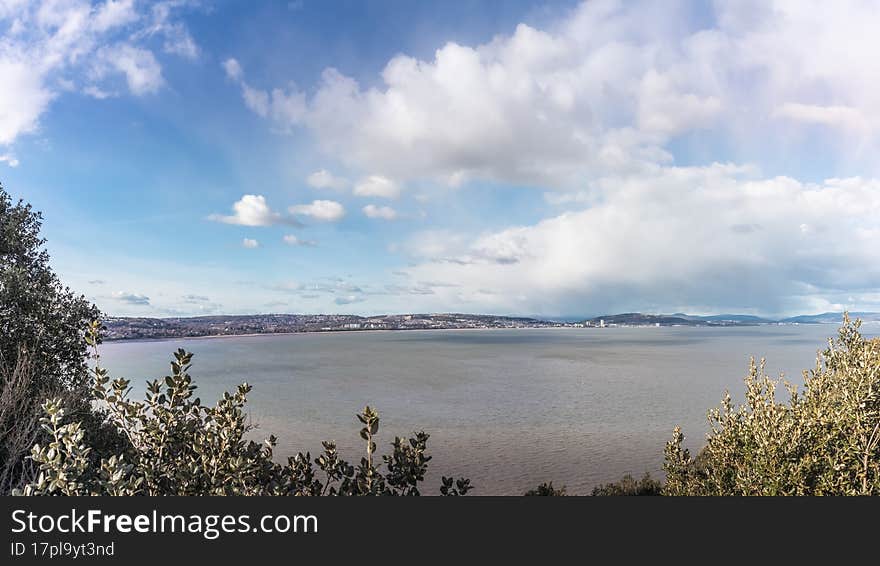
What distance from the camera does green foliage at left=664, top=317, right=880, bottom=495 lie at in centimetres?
730

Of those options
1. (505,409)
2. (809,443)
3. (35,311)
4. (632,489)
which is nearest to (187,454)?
(809,443)

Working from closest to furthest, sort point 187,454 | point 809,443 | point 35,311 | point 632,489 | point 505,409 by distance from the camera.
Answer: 1. point 187,454
2. point 809,443
3. point 35,311
4. point 632,489
5. point 505,409

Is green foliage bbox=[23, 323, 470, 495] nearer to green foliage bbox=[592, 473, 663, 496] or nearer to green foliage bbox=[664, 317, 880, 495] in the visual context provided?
green foliage bbox=[664, 317, 880, 495]

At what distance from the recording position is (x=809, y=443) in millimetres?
7621

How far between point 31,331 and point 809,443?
22326 millimetres

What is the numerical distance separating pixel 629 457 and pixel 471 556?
34.1 meters

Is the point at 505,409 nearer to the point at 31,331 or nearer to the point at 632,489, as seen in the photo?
the point at 632,489

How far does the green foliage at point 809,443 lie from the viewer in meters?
7.30

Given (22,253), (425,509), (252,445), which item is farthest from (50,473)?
(22,253)

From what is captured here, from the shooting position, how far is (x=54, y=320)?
1605 cm

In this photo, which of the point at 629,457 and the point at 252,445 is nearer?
the point at 252,445

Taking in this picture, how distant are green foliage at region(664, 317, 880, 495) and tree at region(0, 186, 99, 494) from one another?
60.4 feet

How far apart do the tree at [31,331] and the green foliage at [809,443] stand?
18404mm

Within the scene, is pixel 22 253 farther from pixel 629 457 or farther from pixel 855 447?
pixel 629 457
